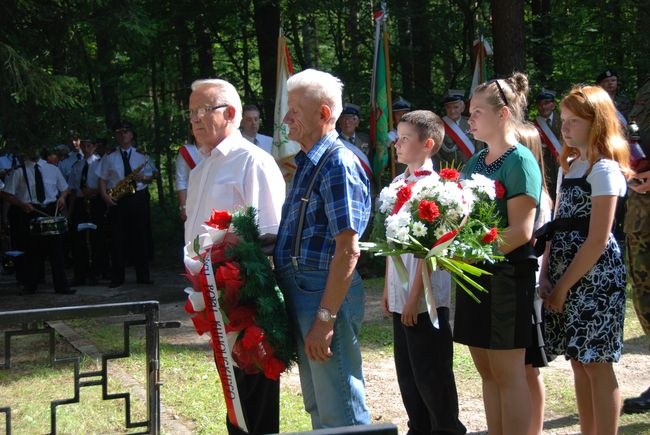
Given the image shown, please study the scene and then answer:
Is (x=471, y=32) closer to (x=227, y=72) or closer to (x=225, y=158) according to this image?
(x=227, y=72)

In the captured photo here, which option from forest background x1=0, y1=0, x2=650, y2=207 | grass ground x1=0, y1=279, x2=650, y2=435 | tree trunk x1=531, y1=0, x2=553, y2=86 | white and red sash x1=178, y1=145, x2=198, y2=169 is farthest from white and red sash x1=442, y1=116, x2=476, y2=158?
tree trunk x1=531, y1=0, x2=553, y2=86

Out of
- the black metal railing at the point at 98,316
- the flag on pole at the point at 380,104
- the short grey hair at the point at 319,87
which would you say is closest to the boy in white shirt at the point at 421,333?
the short grey hair at the point at 319,87

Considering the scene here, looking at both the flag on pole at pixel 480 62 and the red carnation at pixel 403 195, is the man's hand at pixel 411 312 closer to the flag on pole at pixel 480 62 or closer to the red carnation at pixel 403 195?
the red carnation at pixel 403 195

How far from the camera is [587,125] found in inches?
168

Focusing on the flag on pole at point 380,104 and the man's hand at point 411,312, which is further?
the flag on pole at point 380,104

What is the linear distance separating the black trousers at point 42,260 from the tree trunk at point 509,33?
727cm

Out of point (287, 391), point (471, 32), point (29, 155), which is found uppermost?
point (471, 32)

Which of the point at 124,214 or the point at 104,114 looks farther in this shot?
the point at 104,114

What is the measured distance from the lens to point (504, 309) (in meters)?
4.05

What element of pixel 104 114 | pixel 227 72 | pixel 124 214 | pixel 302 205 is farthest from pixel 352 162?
pixel 227 72

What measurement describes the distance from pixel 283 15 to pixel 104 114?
187 inches

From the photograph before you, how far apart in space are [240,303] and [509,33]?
11.0 metres

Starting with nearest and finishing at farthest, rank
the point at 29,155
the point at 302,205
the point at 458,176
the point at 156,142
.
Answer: the point at 302,205, the point at 458,176, the point at 29,155, the point at 156,142

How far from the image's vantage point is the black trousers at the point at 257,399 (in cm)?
414
